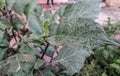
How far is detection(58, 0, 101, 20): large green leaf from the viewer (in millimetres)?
1132

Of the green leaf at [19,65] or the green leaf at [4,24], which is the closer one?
the green leaf at [19,65]

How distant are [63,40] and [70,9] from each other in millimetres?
131

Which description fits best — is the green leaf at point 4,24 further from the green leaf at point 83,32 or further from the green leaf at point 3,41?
the green leaf at point 83,32

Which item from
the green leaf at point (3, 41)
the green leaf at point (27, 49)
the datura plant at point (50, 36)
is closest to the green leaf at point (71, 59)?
the datura plant at point (50, 36)

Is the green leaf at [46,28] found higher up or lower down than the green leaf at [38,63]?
higher up

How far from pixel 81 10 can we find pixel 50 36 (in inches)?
6.0

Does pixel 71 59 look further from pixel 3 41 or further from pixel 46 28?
pixel 3 41

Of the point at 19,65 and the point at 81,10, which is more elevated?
the point at 81,10

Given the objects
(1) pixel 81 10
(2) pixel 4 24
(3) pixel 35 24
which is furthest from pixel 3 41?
(1) pixel 81 10

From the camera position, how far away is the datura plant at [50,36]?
1.09m

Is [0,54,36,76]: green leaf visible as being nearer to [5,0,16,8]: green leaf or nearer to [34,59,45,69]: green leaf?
[34,59,45,69]: green leaf

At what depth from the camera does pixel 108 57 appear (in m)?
1.85

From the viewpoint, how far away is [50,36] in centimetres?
116

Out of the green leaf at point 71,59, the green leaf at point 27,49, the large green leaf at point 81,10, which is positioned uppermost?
the large green leaf at point 81,10
